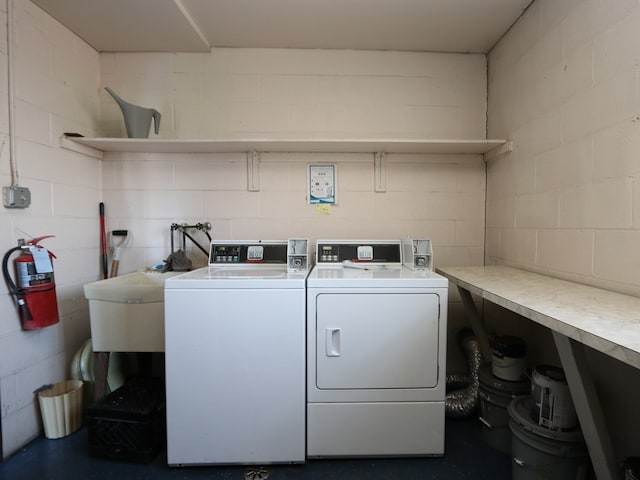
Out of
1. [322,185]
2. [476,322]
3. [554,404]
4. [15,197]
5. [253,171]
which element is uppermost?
[253,171]

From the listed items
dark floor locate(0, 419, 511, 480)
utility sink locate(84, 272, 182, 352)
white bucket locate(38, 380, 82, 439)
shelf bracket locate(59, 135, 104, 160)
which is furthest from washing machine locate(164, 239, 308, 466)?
shelf bracket locate(59, 135, 104, 160)

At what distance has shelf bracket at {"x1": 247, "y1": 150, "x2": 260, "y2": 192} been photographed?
2207 mm

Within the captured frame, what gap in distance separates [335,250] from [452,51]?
172cm

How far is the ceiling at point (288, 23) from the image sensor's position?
5.76 feet

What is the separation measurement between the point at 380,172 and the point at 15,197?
2169 millimetres

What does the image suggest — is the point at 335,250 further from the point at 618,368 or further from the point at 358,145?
the point at 618,368

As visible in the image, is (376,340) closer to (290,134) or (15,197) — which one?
(290,134)

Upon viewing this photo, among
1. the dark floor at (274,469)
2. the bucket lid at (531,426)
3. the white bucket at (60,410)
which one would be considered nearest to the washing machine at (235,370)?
the dark floor at (274,469)

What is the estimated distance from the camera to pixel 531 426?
4.09ft

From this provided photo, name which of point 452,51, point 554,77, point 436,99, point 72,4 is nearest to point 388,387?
point 554,77

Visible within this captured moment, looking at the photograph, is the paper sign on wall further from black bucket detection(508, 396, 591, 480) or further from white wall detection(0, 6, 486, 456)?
black bucket detection(508, 396, 591, 480)

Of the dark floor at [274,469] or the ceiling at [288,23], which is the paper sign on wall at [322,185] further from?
the dark floor at [274,469]

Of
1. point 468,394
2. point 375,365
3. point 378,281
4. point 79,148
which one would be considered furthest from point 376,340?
point 79,148

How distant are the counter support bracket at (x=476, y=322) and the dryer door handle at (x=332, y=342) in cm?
92
